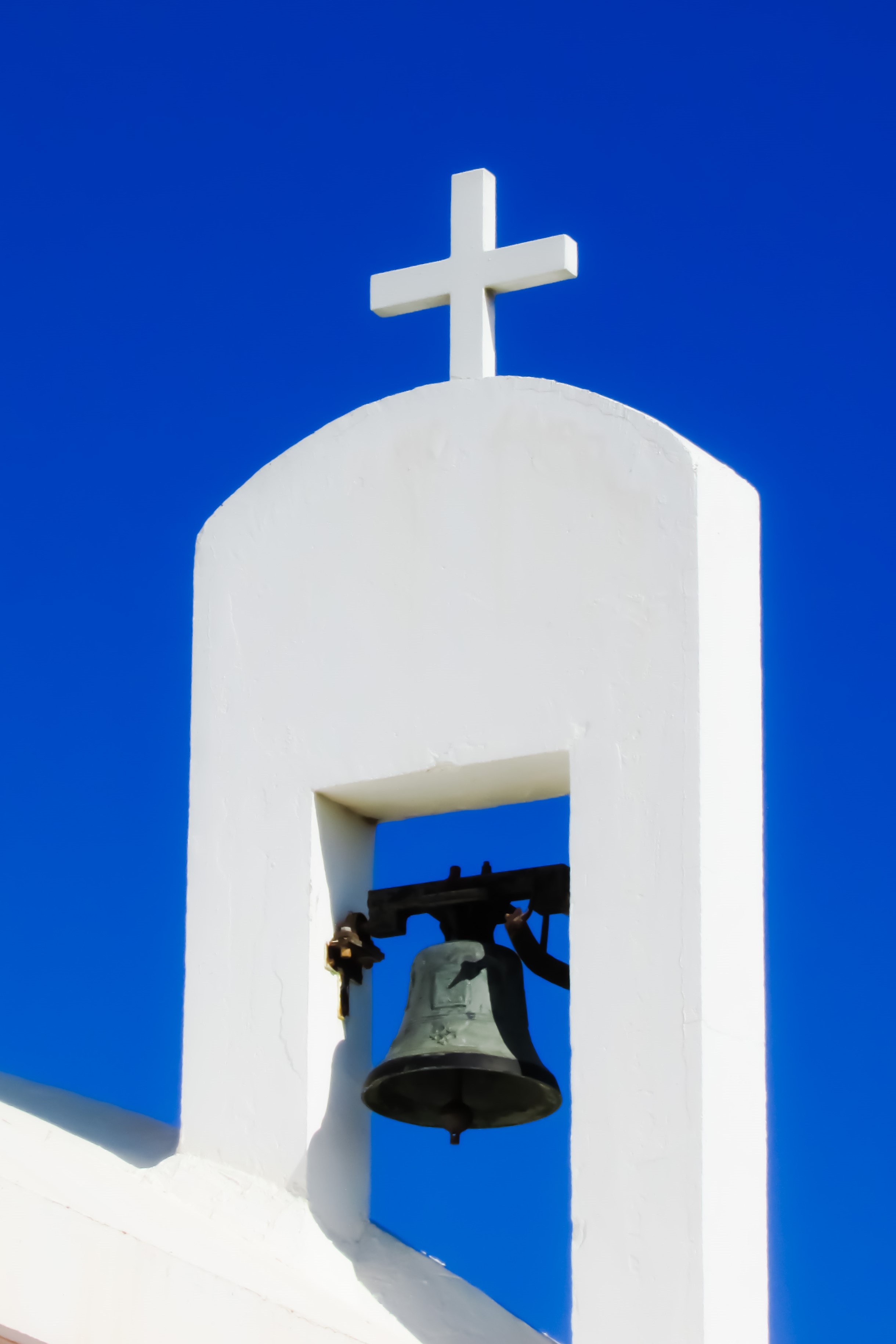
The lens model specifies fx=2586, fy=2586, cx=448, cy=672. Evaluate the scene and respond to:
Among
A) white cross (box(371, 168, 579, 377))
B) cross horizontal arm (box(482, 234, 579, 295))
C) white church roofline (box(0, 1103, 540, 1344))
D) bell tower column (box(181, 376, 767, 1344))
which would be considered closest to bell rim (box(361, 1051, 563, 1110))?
bell tower column (box(181, 376, 767, 1344))

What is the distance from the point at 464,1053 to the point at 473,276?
245 cm

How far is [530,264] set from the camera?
7.89m

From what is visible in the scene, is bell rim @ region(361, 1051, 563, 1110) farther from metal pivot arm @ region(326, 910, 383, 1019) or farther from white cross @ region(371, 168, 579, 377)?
white cross @ region(371, 168, 579, 377)

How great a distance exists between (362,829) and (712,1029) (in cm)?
145

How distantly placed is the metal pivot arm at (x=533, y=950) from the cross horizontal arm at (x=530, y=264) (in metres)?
1.97

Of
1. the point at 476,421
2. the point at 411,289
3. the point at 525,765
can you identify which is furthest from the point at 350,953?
the point at 411,289

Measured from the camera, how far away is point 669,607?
6949 millimetres

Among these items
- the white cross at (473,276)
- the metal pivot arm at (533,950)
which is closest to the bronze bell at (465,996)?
the metal pivot arm at (533,950)

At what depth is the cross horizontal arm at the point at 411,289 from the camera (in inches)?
316

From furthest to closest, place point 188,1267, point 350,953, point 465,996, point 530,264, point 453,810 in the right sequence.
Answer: point 530,264, point 453,810, point 350,953, point 465,996, point 188,1267

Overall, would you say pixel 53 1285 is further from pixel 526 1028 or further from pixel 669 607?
pixel 669 607

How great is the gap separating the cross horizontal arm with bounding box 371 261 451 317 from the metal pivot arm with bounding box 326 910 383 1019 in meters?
1.96

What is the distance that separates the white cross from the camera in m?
7.82

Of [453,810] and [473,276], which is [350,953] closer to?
[453,810]
